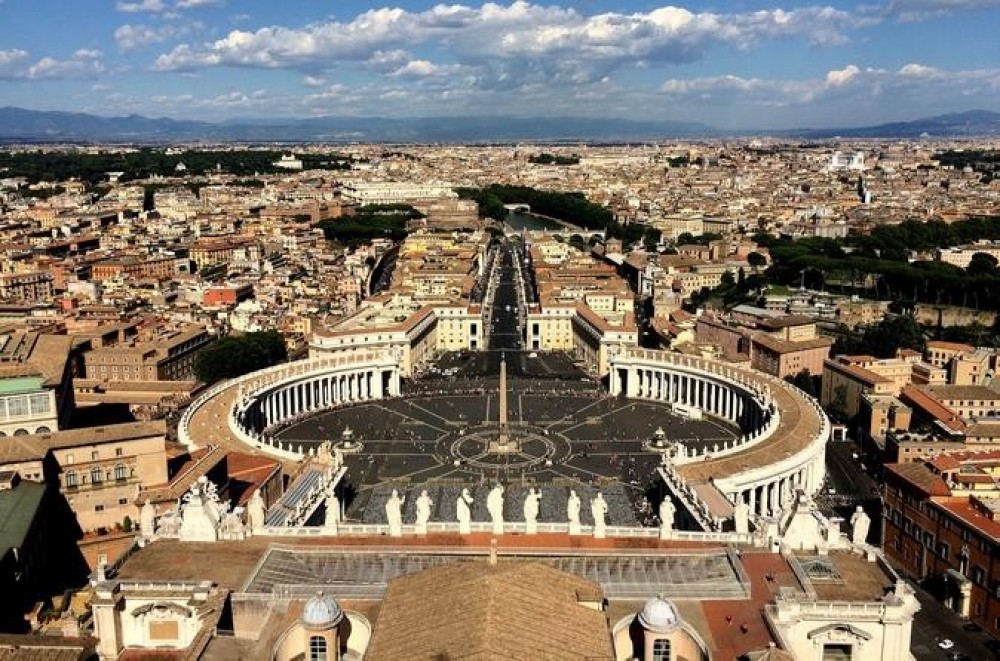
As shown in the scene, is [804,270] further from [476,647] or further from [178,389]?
[476,647]

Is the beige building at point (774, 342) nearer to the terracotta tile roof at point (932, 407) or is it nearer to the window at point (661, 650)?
the terracotta tile roof at point (932, 407)

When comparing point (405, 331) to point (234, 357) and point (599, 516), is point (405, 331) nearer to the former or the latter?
point (234, 357)

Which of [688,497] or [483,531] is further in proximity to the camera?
[688,497]

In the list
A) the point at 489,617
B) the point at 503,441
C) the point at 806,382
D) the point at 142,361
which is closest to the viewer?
the point at 489,617

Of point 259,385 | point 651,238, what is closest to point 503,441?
point 259,385

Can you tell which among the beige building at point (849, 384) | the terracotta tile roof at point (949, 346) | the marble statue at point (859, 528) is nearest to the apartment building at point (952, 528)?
the marble statue at point (859, 528)

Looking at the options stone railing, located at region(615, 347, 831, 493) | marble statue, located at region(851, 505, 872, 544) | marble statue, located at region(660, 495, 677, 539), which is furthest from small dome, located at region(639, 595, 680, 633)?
stone railing, located at region(615, 347, 831, 493)
